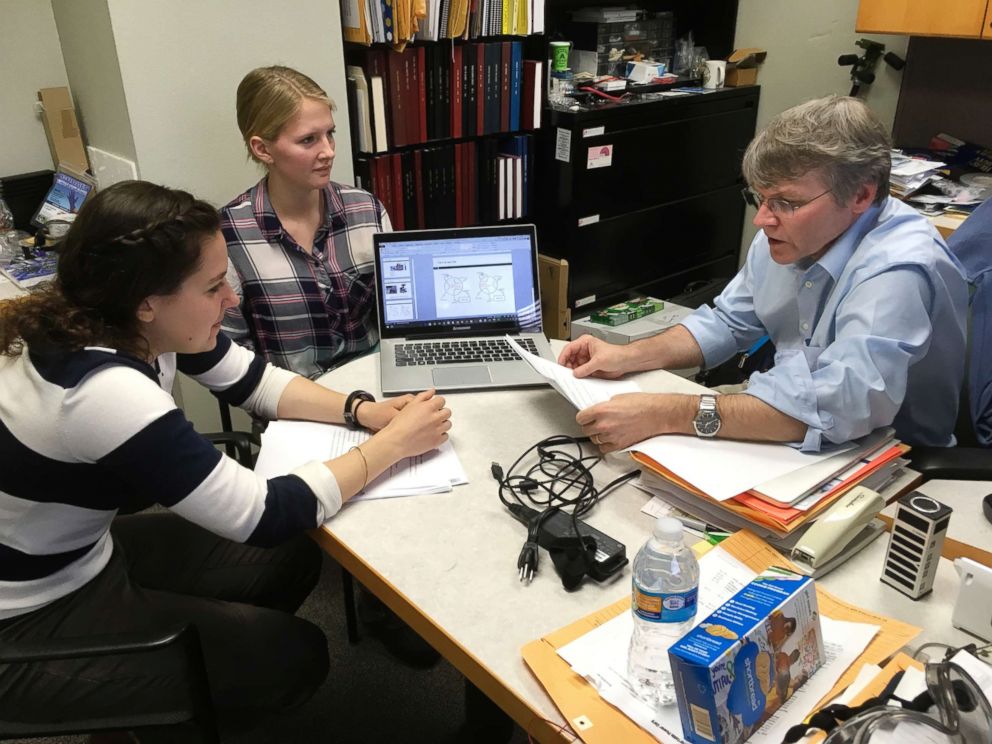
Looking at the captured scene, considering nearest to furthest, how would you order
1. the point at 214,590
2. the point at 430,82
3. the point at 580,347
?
the point at 214,590 < the point at 580,347 < the point at 430,82

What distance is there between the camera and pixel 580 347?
5.32 ft

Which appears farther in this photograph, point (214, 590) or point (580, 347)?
point (580, 347)

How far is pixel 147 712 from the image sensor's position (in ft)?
3.78

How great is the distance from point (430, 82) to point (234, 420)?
1.33 meters

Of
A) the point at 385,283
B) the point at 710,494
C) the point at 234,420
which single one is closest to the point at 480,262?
the point at 385,283

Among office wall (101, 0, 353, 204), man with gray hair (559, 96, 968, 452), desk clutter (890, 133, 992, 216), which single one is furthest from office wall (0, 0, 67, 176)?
desk clutter (890, 133, 992, 216)

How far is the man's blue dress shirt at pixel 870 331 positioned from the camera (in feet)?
4.11

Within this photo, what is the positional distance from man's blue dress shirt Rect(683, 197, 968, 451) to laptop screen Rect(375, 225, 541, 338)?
0.52 m

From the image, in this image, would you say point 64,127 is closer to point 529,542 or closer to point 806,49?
point 529,542

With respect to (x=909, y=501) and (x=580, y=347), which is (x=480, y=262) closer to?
(x=580, y=347)

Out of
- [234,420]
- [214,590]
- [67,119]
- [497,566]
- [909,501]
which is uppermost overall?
[67,119]

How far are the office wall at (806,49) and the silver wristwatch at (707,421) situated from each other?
2.48 m

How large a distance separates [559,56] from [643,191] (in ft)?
2.15

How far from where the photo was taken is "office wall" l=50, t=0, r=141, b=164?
2098 mm
